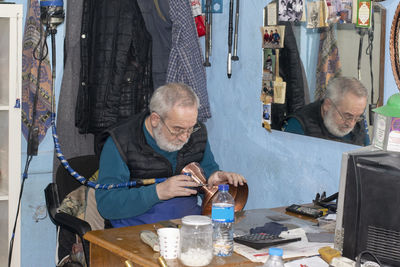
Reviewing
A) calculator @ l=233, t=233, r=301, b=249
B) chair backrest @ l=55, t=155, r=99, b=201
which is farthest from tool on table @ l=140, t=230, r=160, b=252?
chair backrest @ l=55, t=155, r=99, b=201

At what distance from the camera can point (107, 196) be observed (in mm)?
2916

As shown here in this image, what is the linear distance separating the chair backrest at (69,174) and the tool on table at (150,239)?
3.20 ft

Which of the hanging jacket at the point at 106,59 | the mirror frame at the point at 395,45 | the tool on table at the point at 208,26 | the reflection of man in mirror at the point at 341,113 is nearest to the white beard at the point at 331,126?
the reflection of man in mirror at the point at 341,113

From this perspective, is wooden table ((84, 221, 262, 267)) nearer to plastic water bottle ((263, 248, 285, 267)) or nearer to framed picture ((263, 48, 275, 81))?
plastic water bottle ((263, 248, 285, 267))

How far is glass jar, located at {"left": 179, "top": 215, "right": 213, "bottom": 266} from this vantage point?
2090 mm

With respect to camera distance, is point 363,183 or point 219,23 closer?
point 363,183

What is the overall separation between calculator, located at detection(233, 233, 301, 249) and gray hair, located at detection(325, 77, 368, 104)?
2.64 feet

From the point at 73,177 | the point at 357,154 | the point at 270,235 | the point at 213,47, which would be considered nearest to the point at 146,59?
the point at 213,47

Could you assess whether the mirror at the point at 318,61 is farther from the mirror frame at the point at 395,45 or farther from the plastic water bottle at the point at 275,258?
the plastic water bottle at the point at 275,258

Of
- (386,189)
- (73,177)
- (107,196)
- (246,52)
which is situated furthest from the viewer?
(246,52)

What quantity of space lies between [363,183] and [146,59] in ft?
7.06

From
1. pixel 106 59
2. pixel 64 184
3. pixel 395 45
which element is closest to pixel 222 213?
pixel 395 45

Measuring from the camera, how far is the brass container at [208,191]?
293 cm

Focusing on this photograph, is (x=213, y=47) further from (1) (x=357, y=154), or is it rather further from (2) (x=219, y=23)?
(1) (x=357, y=154)
